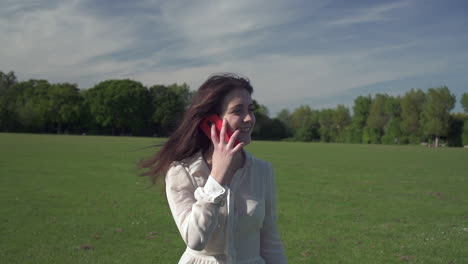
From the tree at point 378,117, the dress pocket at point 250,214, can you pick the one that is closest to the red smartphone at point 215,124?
the dress pocket at point 250,214

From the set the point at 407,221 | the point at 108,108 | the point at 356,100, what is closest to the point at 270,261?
the point at 407,221

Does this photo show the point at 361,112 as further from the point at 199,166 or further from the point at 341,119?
the point at 199,166

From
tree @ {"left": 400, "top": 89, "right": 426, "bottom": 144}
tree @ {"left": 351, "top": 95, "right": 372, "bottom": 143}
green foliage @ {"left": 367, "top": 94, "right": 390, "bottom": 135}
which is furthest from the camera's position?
tree @ {"left": 351, "top": 95, "right": 372, "bottom": 143}

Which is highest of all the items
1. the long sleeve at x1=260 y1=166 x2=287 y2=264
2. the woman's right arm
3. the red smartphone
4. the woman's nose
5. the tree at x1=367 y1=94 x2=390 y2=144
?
the tree at x1=367 y1=94 x2=390 y2=144

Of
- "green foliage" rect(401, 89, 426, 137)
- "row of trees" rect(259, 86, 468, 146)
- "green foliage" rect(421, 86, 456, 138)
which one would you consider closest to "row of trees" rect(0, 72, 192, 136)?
"row of trees" rect(259, 86, 468, 146)

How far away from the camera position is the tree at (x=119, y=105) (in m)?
105

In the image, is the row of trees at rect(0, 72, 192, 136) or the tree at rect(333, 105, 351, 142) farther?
the tree at rect(333, 105, 351, 142)

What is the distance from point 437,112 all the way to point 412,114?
28.3ft

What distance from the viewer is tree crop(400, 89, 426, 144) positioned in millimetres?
97188

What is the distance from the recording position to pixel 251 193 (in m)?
2.89

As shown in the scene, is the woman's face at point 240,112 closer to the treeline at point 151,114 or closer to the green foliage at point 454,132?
the treeline at point 151,114

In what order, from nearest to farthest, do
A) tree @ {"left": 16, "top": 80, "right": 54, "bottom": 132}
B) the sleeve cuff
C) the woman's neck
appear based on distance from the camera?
the sleeve cuff → the woman's neck → tree @ {"left": 16, "top": 80, "right": 54, "bottom": 132}

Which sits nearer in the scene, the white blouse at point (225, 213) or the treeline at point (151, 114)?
the white blouse at point (225, 213)

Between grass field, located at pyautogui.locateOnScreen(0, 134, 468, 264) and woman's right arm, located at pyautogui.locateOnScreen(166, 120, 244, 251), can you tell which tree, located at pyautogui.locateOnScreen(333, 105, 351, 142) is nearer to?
grass field, located at pyautogui.locateOnScreen(0, 134, 468, 264)
